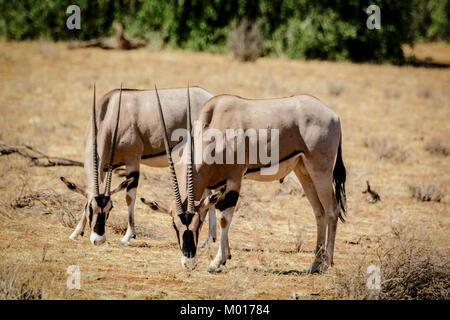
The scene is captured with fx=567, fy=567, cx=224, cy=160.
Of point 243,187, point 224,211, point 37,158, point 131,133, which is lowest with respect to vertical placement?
point 243,187

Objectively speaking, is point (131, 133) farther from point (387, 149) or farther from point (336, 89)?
point (336, 89)

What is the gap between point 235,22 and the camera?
25266mm

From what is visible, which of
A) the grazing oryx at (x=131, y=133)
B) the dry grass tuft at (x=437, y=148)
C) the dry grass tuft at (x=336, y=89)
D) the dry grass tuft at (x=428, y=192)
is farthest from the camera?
the dry grass tuft at (x=336, y=89)

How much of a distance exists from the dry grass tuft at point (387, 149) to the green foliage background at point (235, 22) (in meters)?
11.5

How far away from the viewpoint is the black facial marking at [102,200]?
22.9 ft

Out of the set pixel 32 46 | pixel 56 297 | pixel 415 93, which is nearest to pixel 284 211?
pixel 56 297

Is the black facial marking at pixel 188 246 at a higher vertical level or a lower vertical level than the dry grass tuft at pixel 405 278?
higher

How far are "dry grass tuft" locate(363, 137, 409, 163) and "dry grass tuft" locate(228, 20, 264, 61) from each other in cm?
957

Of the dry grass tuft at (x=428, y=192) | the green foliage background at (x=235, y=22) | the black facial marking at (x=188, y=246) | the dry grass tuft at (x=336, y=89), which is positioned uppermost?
the green foliage background at (x=235, y=22)

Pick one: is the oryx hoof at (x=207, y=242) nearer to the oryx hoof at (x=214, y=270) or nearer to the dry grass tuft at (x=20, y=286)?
the oryx hoof at (x=214, y=270)

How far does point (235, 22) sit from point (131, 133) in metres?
17.9

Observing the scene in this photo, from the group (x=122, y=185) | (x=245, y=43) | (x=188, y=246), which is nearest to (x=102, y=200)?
(x=122, y=185)

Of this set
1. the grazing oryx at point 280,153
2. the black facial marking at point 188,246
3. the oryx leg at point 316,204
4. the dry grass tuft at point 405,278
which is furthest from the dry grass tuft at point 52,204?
the dry grass tuft at point 405,278

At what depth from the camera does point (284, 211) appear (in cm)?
1023
